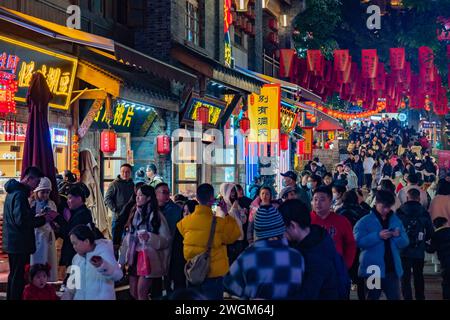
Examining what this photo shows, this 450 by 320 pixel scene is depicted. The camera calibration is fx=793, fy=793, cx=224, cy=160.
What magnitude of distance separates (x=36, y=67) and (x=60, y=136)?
5.55 feet

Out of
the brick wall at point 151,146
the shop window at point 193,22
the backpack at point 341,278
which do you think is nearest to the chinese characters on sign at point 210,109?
→ the brick wall at point 151,146

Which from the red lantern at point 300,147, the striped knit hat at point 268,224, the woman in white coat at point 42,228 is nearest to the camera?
the striped knit hat at point 268,224

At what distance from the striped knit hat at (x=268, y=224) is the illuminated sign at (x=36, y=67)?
8296 millimetres

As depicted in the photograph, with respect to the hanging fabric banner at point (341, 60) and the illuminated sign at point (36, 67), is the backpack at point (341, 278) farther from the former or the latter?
the hanging fabric banner at point (341, 60)

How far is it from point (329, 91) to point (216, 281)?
105ft

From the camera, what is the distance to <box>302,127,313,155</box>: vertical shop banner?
Result: 36.6 m

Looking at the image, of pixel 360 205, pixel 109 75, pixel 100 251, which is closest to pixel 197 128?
pixel 109 75

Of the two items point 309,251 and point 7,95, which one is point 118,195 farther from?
point 309,251

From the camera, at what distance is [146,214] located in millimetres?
10023

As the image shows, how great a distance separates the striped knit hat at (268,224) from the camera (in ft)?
20.0

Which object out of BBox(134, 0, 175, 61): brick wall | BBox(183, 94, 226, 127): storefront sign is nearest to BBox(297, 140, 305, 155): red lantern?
BBox(183, 94, 226, 127): storefront sign

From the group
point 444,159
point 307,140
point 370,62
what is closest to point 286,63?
point 307,140

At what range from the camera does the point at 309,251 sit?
638 centimetres

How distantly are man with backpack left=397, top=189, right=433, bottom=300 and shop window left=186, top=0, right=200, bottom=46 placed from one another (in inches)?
Answer: 507
